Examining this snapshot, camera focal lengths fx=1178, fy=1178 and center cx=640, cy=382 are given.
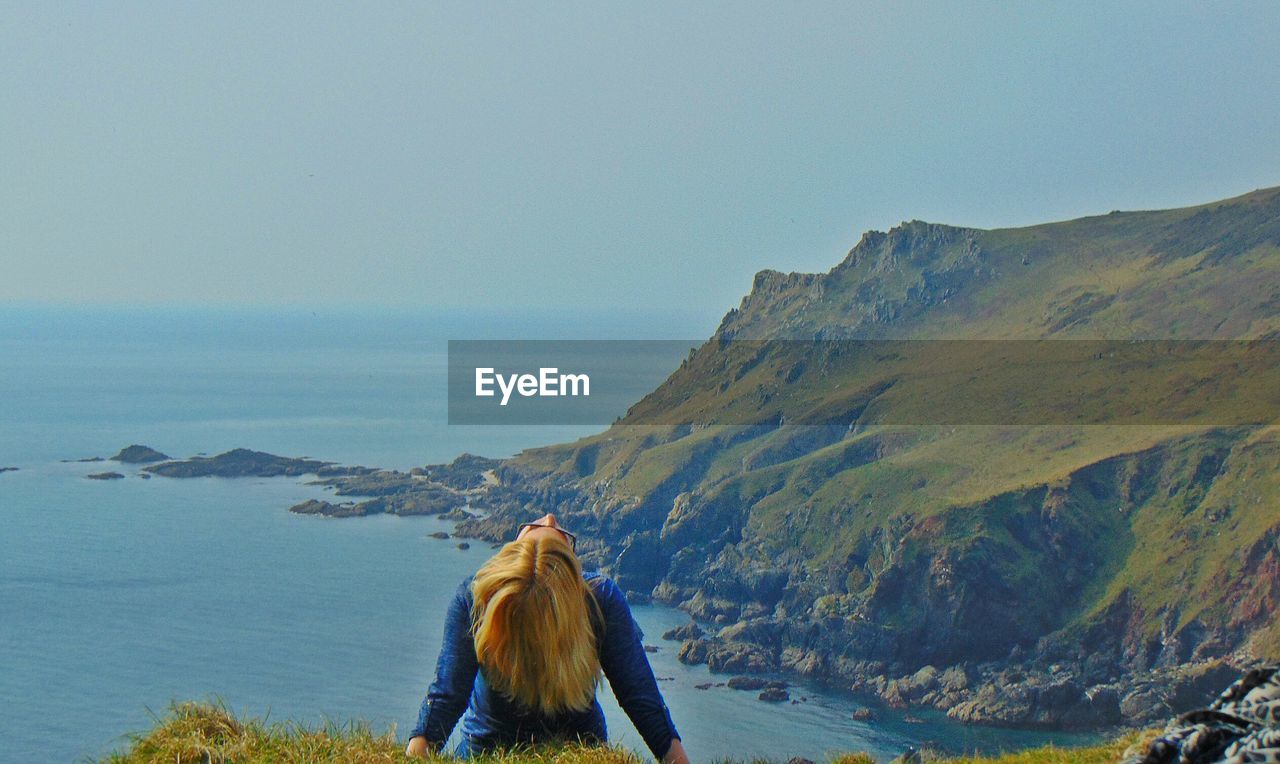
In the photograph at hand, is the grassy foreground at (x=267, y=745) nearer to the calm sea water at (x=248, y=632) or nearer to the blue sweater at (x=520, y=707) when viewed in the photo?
the blue sweater at (x=520, y=707)

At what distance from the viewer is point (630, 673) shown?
613 centimetres

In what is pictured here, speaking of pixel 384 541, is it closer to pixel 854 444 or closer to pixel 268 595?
pixel 268 595

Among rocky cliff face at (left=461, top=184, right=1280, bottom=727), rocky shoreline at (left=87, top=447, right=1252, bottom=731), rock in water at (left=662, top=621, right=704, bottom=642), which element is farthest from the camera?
rock in water at (left=662, top=621, right=704, bottom=642)

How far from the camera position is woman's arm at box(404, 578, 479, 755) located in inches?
240

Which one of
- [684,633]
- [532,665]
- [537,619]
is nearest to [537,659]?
[532,665]

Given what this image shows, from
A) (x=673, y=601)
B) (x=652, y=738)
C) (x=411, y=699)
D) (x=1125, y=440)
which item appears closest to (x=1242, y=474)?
(x=1125, y=440)

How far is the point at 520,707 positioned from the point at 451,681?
0.39 m

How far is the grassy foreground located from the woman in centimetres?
17

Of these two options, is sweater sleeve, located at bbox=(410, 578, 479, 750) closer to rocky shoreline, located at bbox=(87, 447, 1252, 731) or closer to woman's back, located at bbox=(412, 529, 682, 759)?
woman's back, located at bbox=(412, 529, 682, 759)

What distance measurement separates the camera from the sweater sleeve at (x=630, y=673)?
6090 mm

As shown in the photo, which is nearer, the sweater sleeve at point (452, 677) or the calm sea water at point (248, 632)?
the sweater sleeve at point (452, 677)

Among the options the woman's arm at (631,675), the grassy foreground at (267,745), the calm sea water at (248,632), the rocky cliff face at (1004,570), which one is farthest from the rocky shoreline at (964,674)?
the woman's arm at (631,675)

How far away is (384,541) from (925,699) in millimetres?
90531

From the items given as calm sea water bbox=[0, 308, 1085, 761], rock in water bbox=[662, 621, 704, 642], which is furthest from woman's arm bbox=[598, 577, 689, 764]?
rock in water bbox=[662, 621, 704, 642]
